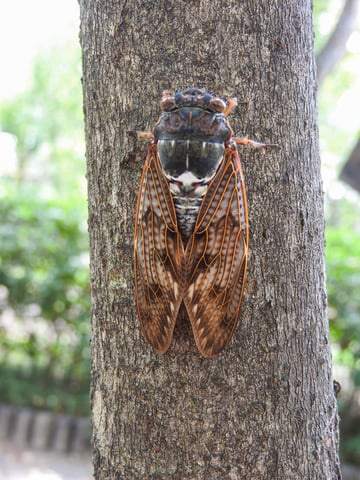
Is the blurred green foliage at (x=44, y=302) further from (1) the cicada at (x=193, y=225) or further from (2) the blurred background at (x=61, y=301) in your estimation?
(1) the cicada at (x=193, y=225)

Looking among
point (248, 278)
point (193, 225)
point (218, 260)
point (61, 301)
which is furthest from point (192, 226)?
point (61, 301)

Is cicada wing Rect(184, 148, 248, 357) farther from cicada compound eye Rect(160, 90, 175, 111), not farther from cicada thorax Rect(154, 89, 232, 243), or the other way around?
cicada compound eye Rect(160, 90, 175, 111)

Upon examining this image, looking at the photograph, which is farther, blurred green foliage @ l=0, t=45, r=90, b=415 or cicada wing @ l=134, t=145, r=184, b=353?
blurred green foliage @ l=0, t=45, r=90, b=415

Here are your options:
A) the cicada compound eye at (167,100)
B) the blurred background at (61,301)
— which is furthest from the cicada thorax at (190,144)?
the blurred background at (61,301)

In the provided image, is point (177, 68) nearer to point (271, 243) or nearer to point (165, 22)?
point (165, 22)

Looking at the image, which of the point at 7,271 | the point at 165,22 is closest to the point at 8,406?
the point at 7,271

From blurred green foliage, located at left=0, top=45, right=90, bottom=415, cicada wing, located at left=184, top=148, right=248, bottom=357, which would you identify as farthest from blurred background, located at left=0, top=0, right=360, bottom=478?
cicada wing, located at left=184, top=148, right=248, bottom=357
